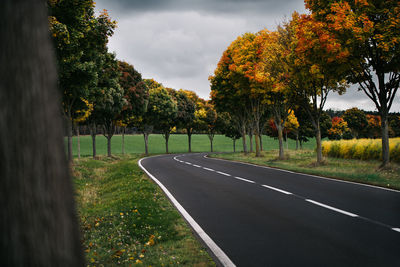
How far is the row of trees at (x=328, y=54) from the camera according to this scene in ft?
43.6

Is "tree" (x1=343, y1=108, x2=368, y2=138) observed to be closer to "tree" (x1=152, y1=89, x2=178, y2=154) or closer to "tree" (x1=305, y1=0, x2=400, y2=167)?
→ "tree" (x1=152, y1=89, x2=178, y2=154)

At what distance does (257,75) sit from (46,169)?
20.8 meters

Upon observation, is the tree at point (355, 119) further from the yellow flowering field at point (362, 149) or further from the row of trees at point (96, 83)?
the yellow flowering field at point (362, 149)

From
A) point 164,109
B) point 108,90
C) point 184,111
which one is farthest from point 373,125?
point 108,90

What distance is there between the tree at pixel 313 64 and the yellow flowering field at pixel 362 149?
491 centimetres

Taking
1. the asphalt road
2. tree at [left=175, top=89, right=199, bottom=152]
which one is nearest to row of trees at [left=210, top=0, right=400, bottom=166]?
the asphalt road

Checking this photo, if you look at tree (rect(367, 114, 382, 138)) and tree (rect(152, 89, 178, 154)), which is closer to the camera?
tree (rect(152, 89, 178, 154))

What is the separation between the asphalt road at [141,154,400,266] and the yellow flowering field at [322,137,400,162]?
11.3 m

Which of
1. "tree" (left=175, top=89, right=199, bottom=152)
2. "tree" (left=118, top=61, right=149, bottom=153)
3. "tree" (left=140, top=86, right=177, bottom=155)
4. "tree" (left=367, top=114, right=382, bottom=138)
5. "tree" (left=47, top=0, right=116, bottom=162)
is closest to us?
"tree" (left=47, top=0, right=116, bottom=162)

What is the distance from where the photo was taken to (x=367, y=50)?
1459 cm

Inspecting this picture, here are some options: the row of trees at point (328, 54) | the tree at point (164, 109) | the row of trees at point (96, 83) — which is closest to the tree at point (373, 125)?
the row of trees at point (96, 83)

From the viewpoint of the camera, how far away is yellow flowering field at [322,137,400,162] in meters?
19.5

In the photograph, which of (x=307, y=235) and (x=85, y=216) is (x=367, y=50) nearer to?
(x=307, y=235)

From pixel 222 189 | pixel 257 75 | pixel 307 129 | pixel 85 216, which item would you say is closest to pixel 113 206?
pixel 85 216
